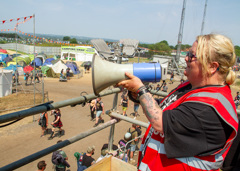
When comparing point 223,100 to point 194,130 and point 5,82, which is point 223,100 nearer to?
point 194,130

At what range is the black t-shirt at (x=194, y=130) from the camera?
102 centimetres

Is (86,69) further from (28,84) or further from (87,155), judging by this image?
(87,155)

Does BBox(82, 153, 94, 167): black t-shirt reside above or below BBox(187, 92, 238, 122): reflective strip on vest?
below

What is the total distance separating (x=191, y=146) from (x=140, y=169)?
49cm

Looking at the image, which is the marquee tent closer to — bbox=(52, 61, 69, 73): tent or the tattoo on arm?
bbox=(52, 61, 69, 73): tent

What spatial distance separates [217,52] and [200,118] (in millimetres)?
449

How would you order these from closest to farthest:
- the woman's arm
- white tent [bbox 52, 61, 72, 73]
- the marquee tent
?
the woman's arm → white tent [bbox 52, 61, 72, 73] → the marquee tent

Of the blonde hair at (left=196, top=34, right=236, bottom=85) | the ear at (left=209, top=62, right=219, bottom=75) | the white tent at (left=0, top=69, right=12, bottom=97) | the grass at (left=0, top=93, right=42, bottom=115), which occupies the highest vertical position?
the blonde hair at (left=196, top=34, right=236, bottom=85)

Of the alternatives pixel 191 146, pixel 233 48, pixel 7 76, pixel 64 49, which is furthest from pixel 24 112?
pixel 64 49

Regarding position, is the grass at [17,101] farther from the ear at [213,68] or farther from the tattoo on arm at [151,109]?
the ear at [213,68]

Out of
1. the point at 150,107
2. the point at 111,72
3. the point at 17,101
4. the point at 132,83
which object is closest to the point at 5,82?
the point at 17,101

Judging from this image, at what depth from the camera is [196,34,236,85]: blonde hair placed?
45.5 inches

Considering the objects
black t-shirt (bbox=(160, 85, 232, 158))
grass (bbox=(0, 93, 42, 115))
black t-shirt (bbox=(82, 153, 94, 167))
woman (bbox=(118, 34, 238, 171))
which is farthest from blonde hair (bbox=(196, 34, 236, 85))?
grass (bbox=(0, 93, 42, 115))

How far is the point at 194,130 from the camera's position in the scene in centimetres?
103
